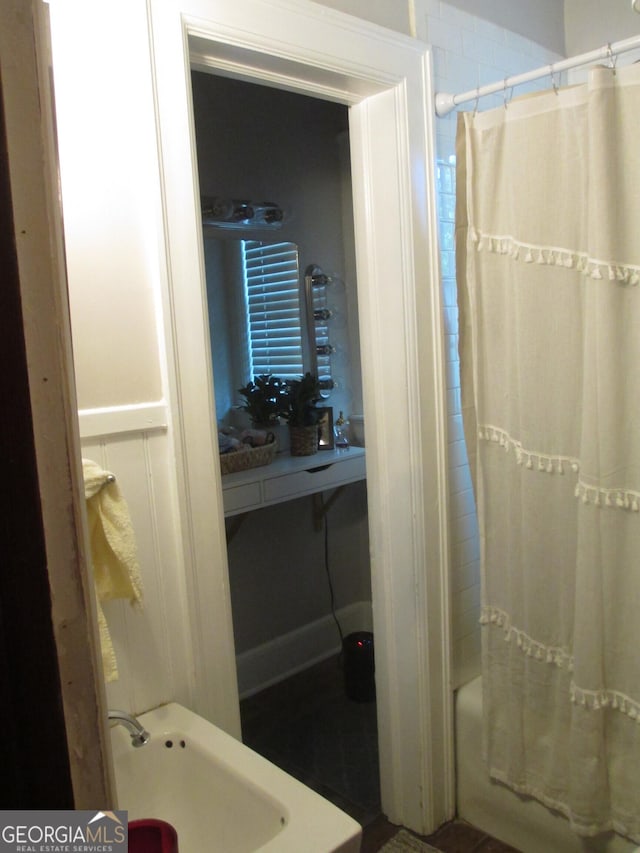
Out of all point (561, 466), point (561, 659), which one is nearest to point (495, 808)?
point (561, 659)

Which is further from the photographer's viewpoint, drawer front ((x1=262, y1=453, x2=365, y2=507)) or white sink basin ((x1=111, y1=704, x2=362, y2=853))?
drawer front ((x1=262, y1=453, x2=365, y2=507))

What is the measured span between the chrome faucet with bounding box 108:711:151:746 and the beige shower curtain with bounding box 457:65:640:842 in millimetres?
950

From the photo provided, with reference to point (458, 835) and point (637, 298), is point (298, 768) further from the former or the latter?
point (637, 298)

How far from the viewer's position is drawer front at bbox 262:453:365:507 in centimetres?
242

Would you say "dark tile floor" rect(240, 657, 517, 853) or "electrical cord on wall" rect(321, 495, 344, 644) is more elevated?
"electrical cord on wall" rect(321, 495, 344, 644)

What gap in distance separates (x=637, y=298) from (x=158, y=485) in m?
1.03

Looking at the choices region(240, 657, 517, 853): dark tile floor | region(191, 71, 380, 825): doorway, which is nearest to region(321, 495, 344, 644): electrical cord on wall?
region(191, 71, 380, 825): doorway

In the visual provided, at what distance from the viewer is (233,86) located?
2.65m

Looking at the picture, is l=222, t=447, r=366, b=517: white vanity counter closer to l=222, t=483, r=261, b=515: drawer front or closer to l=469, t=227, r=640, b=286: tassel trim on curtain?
l=222, t=483, r=261, b=515: drawer front

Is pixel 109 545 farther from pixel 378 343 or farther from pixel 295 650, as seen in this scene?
pixel 295 650

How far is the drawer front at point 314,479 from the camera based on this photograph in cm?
242

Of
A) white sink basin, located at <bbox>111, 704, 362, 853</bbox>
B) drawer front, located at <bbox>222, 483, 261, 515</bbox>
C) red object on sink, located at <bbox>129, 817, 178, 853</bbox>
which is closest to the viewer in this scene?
red object on sink, located at <bbox>129, 817, 178, 853</bbox>

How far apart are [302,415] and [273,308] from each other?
0.49 m

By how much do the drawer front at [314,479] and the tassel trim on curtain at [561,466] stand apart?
36.8 inches
